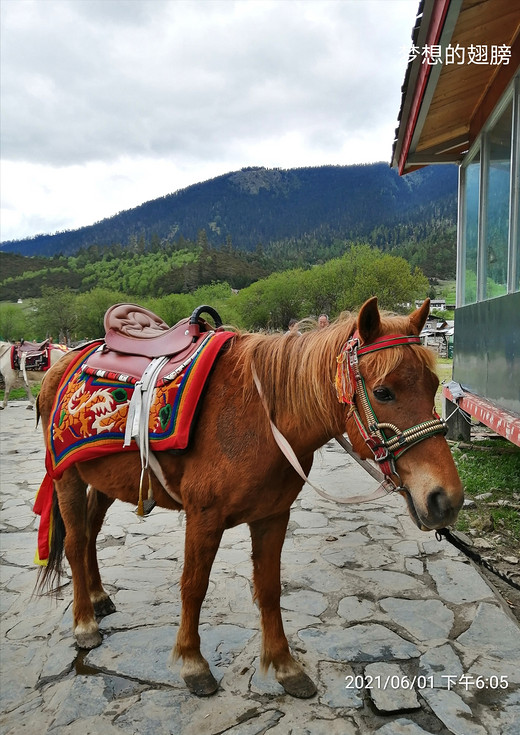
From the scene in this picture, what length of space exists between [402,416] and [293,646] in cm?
151

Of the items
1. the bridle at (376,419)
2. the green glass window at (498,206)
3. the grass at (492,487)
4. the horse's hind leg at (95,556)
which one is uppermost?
the green glass window at (498,206)

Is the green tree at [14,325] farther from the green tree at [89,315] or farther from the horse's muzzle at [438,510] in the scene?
the horse's muzzle at [438,510]

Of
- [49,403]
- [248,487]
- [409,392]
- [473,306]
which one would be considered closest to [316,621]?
[248,487]

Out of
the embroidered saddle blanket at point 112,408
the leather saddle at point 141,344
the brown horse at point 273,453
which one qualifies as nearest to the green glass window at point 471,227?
the leather saddle at point 141,344

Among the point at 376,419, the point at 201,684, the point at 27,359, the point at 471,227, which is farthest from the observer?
the point at 27,359

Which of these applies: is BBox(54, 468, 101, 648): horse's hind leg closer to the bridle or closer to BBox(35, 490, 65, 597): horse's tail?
BBox(35, 490, 65, 597): horse's tail

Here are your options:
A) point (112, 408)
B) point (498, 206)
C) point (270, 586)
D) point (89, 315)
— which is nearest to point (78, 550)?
point (112, 408)

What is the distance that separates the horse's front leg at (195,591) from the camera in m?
1.98

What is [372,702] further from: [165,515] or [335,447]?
[335,447]

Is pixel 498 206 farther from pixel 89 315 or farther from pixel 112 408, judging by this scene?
pixel 89 315

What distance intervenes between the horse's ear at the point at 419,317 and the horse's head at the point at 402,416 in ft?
0.07

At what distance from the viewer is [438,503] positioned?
5.12ft

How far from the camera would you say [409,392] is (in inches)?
66.0

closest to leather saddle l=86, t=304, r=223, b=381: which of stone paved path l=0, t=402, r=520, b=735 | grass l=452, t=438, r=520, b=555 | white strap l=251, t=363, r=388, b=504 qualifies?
white strap l=251, t=363, r=388, b=504
